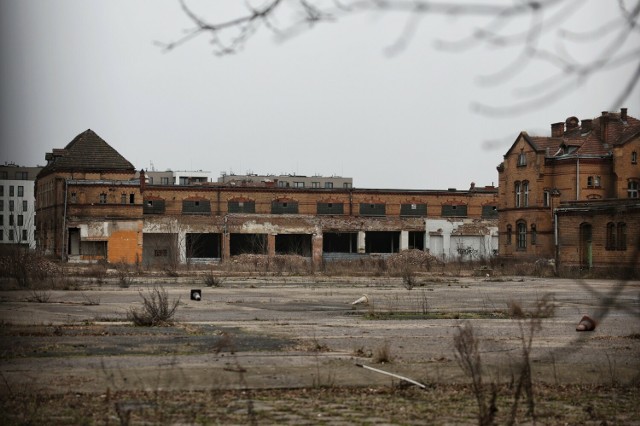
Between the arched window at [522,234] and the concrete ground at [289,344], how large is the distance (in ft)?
124

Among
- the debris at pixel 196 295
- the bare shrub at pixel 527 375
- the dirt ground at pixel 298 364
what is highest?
the bare shrub at pixel 527 375

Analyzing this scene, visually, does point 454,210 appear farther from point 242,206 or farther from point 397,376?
point 397,376

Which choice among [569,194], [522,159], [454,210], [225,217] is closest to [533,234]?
[569,194]

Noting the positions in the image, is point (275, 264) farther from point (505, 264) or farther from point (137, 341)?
point (137, 341)

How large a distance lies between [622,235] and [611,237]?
252cm

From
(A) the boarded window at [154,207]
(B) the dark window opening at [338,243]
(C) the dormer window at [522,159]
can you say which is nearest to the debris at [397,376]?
(C) the dormer window at [522,159]

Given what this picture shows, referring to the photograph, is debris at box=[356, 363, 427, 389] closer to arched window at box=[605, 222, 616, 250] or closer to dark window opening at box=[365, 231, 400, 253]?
arched window at box=[605, 222, 616, 250]

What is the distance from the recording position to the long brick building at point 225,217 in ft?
214

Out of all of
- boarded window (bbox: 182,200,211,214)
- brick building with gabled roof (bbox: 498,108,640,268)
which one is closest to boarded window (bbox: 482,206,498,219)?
brick building with gabled roof (bbox: 498,108,640,268)

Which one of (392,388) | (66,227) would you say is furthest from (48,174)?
(392,388)

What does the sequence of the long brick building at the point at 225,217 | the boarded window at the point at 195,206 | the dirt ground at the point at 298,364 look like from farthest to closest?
the boarded window at the point at 195,206 → the long brick building at the point at 225,217 → the dirt ground at the point at 298,364

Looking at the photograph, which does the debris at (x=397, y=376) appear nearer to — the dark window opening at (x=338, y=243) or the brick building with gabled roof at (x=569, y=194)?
the brick building with gabled roof at (x=569, y=194)

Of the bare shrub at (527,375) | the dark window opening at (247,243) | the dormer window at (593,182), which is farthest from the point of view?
the dark window opening at (247,243)

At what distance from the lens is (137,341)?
13734mm
